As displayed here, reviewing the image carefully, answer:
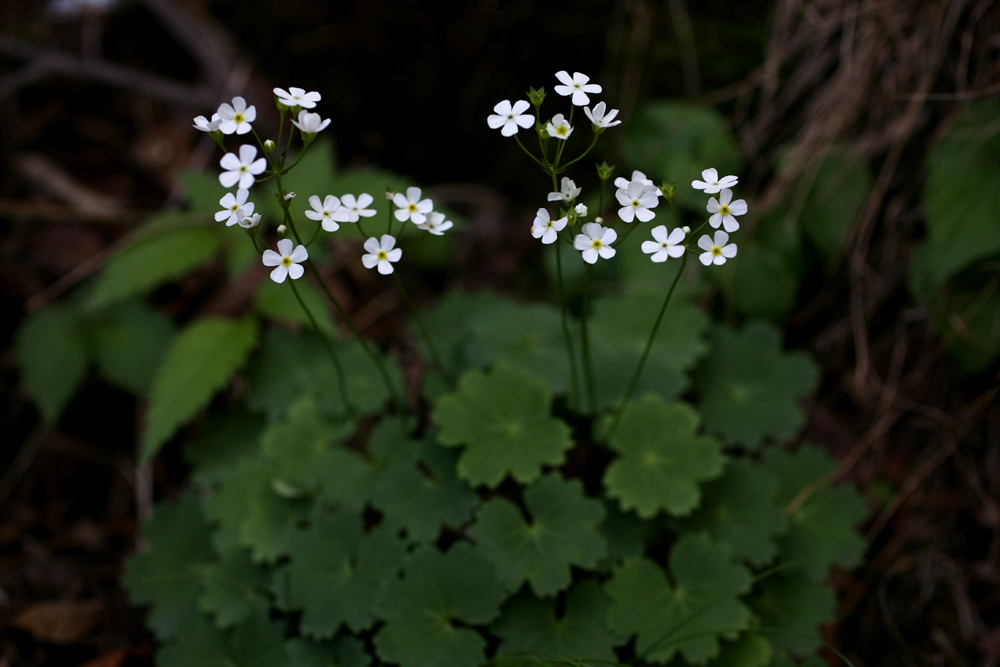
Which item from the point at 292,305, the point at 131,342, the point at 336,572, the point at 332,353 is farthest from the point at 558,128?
the point at 131,342

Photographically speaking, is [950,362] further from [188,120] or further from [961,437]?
[188,120]

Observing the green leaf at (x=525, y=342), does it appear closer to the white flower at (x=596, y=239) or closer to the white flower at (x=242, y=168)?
the white flower at (x=596, y=239)

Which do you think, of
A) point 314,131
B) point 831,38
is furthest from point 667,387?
point 831,38

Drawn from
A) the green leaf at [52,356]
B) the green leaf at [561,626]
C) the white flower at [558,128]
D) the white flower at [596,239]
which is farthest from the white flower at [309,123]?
the green leaf at [52,356]

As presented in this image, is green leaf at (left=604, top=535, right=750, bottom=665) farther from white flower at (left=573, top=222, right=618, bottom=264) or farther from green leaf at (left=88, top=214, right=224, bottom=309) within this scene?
green leaf at (left=88, top=214, right=224, bottom=309)

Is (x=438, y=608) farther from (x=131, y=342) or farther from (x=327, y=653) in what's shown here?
(x=131, y=342)
